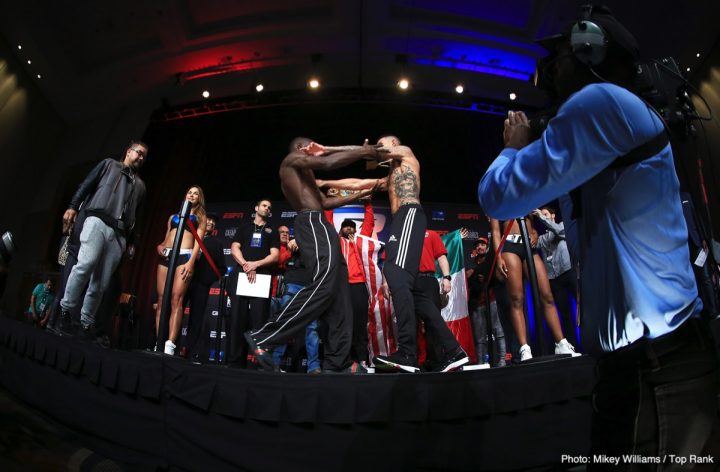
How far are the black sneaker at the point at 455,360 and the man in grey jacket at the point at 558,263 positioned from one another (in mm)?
2376

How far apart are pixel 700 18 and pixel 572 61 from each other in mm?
7206

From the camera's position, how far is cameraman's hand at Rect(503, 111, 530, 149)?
1.14 metres

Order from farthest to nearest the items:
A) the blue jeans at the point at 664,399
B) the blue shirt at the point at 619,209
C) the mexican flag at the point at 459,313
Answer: the mexican flag at the point at 459,313 < the blue shirt at the point at 619,209 < the blue jeans at the point at 664,399

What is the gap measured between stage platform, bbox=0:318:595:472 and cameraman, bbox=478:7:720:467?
122cm

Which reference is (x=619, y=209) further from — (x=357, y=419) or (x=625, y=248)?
(x=357, y=419)

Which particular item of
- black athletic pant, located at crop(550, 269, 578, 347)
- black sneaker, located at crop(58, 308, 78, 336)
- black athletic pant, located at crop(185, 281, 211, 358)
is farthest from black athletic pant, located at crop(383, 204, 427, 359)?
black sneaker, located at crop(58, 308, 78, 336)

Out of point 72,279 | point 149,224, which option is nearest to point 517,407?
point 72,279

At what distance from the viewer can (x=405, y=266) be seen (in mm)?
3289

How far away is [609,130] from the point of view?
0.89 metres

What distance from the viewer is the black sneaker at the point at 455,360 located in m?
2.94

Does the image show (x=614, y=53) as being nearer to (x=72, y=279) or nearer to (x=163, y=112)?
(x=72, y=279)

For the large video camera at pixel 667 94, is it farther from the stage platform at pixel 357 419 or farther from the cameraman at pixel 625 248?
the stage platform at pixel 357 419

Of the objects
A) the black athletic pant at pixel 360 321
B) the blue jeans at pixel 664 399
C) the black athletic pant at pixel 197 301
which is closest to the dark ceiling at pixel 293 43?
the black athletic pant at pixel 197 301

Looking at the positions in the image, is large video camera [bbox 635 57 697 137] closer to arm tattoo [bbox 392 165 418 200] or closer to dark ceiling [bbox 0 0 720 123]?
arm tattoo [bbox 392 165 418 200]
